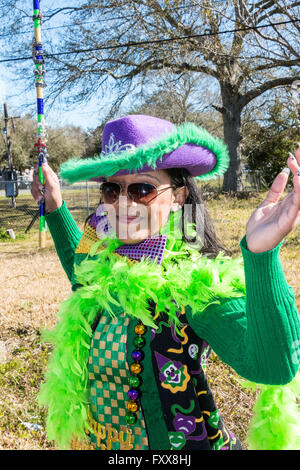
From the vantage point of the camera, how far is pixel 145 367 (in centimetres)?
127

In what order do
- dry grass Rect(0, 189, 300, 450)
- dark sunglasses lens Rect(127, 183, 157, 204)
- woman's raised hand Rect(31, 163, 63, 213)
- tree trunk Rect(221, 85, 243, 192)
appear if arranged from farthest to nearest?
tree trunk Rect(221, 85, 243, 192), dry grass Rect(0, 189, 300, 450), woman's raised hand Rect(31, 163, 63, 213), dark sunglasses lens Rect(127, 183, 157, 204)

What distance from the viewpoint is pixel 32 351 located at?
362cm

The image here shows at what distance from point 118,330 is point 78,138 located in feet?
125

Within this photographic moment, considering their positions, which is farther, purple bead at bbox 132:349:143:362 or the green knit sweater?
purple bead at bbox 132:349:143:362

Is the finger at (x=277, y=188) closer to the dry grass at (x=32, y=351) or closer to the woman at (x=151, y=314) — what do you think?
the woman at (x=151, y=314)

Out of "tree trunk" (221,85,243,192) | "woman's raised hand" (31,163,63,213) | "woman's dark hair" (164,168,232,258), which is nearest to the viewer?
"woman's dark hair" (164,168,232,258)

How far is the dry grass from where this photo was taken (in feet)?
8.63

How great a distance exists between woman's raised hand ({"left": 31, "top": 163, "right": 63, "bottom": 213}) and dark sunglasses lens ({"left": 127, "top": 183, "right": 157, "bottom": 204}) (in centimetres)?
51

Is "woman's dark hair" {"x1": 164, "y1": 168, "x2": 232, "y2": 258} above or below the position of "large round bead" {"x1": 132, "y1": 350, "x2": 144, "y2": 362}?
above

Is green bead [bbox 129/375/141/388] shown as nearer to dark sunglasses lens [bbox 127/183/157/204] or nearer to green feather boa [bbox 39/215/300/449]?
green feather boa [bbox 39/215/300/449]

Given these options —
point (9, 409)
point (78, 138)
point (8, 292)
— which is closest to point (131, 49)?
point (8, 292)

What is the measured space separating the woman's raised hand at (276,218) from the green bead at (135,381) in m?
0.57

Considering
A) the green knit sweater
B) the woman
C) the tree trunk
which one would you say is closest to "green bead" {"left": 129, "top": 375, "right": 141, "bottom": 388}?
the woman
